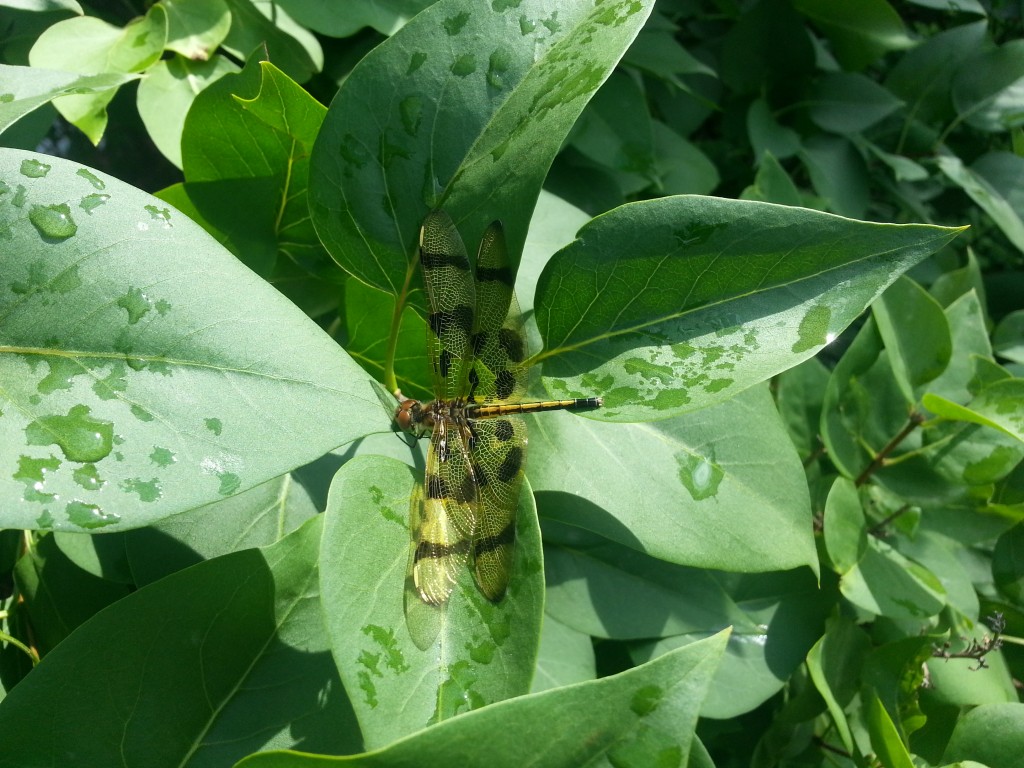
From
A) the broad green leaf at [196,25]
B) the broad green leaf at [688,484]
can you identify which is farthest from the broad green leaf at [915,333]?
the broad green leaf at [196,25]

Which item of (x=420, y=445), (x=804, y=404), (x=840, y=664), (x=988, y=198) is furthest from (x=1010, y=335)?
(x=420, y=445)

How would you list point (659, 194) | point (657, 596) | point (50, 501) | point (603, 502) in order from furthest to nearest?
point (659, 194), point (657, 596), point (603, 502), point (50, 501)

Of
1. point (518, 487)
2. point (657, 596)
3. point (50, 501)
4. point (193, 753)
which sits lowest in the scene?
point (657, 596)

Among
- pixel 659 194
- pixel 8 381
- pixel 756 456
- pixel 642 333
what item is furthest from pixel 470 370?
pixel 659 194

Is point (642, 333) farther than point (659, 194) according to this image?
No

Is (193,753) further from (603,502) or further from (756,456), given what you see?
(756,456)

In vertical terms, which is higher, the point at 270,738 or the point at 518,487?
the point at 518,487

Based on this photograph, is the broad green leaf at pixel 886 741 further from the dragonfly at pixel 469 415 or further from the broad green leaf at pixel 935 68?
the broad green leaf at pixel 935 68

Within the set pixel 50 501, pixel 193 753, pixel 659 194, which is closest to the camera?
pixel 50 501

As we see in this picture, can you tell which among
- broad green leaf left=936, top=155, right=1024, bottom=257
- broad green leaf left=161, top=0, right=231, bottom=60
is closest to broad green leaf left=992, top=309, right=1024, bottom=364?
broad green leaf left=936, top=155, right=1024, bottom=257
